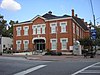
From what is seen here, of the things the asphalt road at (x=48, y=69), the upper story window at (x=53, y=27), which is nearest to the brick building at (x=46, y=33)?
the upper story window at (x=53, y=27)

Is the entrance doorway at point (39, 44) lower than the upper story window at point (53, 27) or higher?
lower

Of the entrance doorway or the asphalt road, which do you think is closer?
the asphalt road

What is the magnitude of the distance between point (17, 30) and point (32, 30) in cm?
488

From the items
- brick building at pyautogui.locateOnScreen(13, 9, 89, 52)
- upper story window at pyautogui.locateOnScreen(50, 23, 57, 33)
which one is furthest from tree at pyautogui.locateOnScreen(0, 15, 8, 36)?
upper story window at pyautogui.locateOnScreen(50, 23, 57, 33)

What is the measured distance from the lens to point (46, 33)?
52.6m

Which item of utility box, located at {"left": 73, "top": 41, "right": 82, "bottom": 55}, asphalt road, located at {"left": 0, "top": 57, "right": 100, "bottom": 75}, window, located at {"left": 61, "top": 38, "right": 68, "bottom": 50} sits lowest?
asphalt road, located at {"left": 0, "top": 57, "right": 100, "bottom": 75}

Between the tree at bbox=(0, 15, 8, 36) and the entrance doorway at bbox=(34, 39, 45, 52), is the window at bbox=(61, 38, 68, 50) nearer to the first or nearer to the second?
the entrance doorway at bbox=(34, 39, 45, 52)

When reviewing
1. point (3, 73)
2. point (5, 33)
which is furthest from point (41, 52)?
point (5, 33)

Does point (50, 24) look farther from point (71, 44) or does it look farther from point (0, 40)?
point (0, 40)

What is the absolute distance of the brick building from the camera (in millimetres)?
49991

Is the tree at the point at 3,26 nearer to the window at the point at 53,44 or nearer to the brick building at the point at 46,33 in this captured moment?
the brick building at the point at 46,33

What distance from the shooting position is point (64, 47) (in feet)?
164

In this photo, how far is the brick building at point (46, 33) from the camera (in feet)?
Result: 164

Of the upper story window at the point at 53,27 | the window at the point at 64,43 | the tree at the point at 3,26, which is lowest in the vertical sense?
A: the window at the point at 64,43
